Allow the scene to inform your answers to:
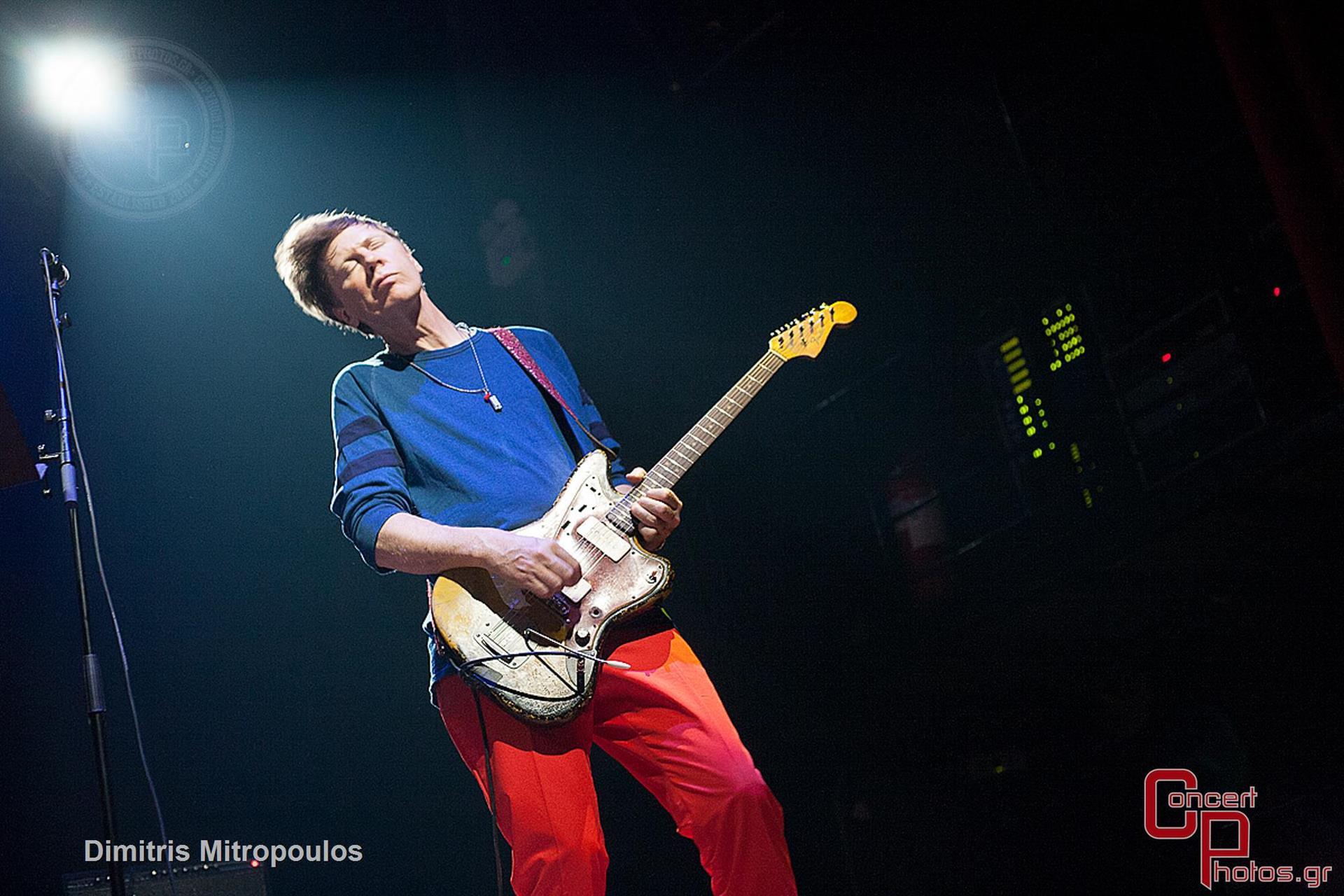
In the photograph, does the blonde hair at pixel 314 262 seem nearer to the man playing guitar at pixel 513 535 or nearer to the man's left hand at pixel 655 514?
the man playing guitar at pixel 513 535

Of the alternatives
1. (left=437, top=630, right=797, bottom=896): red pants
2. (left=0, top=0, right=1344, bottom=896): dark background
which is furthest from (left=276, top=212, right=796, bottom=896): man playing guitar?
(left=0, top=0, right=1344, bottom=896): dark background

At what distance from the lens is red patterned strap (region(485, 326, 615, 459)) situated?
9.21ft

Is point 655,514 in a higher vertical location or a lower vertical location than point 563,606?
higher

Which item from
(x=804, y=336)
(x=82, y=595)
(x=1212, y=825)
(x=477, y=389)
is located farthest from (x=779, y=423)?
(x=82, y=595)

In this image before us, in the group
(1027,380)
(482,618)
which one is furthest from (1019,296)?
(482,618)

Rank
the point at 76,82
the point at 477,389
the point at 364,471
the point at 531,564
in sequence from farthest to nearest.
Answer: the point at 76,82
the point at 477,389
the point at 364,471
the point at 531,564

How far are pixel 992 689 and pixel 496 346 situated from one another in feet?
6.09

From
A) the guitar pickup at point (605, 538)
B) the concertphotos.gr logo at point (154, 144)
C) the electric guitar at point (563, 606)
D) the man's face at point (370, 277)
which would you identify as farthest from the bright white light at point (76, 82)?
the guitar pickup at point (605, 538)

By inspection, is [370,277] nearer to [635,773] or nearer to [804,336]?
[804,336]

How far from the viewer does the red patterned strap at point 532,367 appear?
2809mm

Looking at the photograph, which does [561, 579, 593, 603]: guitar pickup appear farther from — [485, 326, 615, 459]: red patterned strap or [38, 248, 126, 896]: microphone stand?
[38, 248, 126, 896]: microphone stand

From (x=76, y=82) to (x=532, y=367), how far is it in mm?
1975

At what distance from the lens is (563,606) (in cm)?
249

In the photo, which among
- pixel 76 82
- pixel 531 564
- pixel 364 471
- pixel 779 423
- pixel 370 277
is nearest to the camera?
pixel 531 564
